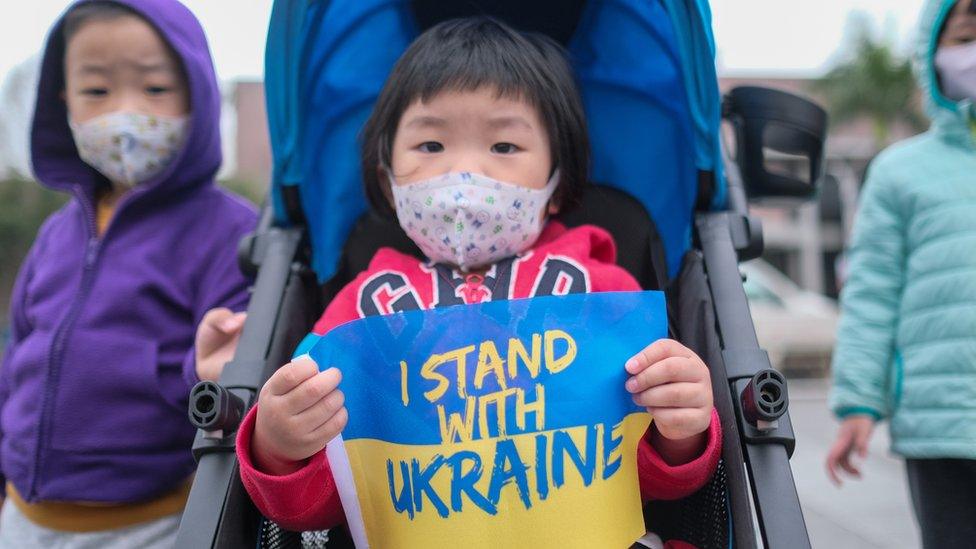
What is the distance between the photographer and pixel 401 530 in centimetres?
119

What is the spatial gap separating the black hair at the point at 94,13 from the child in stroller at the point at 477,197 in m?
0.63

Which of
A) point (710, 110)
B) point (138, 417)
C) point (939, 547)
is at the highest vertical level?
point (710, 110)

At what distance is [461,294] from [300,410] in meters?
0.46

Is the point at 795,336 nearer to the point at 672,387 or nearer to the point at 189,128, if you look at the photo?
the point at 189,128

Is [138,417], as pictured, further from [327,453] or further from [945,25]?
[945,25]

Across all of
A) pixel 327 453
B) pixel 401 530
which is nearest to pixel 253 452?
pixel 327 453

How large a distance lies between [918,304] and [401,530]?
1254 millimetres

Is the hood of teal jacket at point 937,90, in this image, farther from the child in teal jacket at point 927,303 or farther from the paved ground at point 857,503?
the paved ground at point 857,503

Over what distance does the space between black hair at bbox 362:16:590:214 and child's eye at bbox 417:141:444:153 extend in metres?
0.08

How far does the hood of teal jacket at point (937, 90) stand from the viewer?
185cm

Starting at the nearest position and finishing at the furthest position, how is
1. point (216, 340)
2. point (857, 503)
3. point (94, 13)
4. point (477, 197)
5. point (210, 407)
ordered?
point (210, 407) < point (477, 197) < point (216, 340) < point (94, 13) < point (857, 503)

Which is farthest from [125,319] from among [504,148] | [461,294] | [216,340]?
[504,148]

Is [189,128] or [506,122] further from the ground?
[506,122]

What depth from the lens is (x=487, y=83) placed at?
146 centimetres
